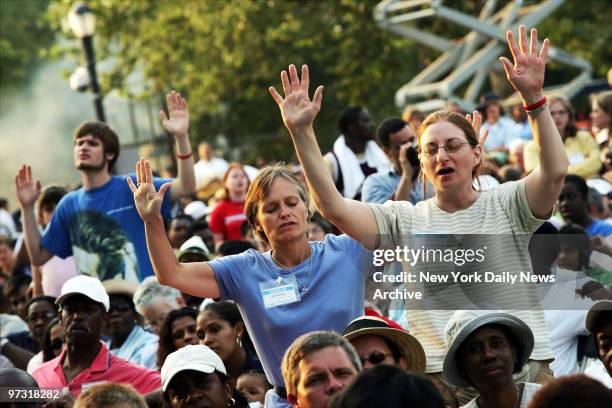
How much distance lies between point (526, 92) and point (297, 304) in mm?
1279

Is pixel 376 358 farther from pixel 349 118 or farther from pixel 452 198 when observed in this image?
pixel 349 118

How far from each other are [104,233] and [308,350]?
437 centimetres

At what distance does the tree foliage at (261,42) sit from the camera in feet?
88.6

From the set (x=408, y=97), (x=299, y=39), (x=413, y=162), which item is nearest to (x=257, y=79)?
(x=299, y=39)

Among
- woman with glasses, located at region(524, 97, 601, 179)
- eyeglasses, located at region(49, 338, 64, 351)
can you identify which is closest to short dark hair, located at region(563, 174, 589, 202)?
woman with glasses, located at region(524, 97, 601, 179)

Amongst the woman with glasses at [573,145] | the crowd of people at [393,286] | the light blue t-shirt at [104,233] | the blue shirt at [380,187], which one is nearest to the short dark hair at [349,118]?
the woman with glasses at [573,145]

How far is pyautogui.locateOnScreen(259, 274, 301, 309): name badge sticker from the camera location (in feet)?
18.0

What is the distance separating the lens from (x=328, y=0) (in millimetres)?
26984

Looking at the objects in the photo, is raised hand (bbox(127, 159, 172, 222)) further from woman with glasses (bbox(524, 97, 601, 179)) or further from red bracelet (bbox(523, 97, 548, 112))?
woman with glasses (bbox(524, 97, 601, 179))

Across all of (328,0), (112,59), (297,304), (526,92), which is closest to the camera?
(526,92)

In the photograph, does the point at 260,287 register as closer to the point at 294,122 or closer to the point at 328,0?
the point at 294,122

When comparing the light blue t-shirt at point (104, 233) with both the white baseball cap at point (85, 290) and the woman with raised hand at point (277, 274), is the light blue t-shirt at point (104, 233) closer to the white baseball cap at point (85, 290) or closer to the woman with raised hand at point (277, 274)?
the white baseball cap at point (85, 290)

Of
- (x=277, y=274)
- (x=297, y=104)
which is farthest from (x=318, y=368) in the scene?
(x=297, y=104)

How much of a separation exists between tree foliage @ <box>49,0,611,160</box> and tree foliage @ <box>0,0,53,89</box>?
7.22 metres
